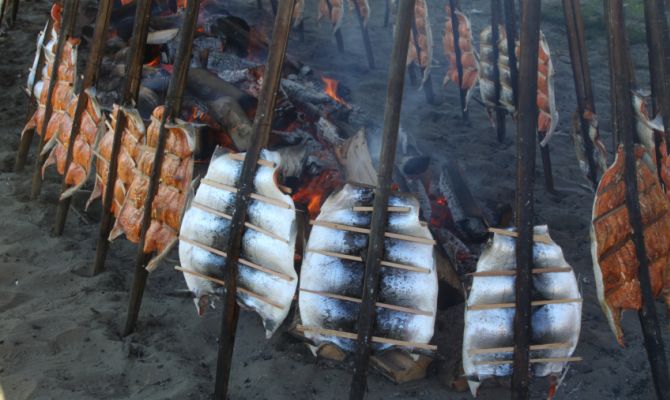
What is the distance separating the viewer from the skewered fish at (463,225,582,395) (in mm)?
2982

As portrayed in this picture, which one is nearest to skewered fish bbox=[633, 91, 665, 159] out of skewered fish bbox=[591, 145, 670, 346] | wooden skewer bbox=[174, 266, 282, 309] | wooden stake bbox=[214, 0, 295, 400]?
skewered fish bbox=[591, 145, 670, 346]

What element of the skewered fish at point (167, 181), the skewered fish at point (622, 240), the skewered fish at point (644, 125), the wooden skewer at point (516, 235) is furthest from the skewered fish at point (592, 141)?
the skewered fish at point (167, 181)

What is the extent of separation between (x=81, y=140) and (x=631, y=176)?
3.83 meters

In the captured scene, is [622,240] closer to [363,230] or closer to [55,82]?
[363,230]

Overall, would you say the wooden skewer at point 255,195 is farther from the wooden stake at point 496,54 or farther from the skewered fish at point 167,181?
the wooden stake at point 496,54

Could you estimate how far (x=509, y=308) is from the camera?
9.80ft

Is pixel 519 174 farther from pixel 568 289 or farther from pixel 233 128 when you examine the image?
pixel 233 128

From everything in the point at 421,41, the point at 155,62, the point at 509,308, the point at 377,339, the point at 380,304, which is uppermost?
the point at 421,41

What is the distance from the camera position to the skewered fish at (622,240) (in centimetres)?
313

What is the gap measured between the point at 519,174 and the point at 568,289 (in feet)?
1.92

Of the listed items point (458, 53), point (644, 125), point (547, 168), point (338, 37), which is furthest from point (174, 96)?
point (338, 37)

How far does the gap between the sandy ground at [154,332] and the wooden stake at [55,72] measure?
175 millimetres

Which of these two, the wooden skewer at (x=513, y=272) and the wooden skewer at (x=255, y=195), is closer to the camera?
the wooden skewer at (x=513, y=272)

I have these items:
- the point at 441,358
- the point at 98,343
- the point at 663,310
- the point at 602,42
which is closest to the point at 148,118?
the point at 98,343
